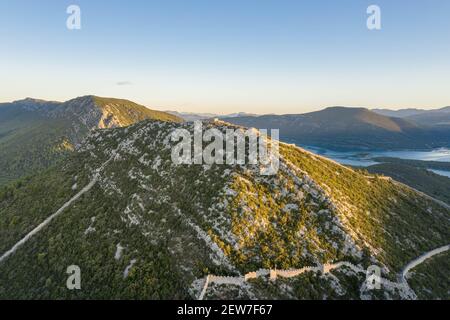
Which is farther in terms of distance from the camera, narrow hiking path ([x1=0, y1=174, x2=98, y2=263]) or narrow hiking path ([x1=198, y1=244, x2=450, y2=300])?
narrow hiking path ([x1=0, y1=174, x2=98, y2=263])

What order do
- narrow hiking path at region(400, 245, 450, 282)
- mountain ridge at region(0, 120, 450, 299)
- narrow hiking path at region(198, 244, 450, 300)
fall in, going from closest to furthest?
narrow hiking path at region(198, 244, 450, 300) → mountain ridge at region(0, 120, 450, 299) → narrow hiking path at region(400, 245, 450, 282)

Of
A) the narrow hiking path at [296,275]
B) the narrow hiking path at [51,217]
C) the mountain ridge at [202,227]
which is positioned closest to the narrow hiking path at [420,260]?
the narrow hiking path at [296,275]

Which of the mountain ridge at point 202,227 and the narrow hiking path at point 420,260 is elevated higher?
the mountain ridge at point 202,227

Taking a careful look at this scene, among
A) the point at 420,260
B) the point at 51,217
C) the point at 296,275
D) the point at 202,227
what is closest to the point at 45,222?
the point at 51,217

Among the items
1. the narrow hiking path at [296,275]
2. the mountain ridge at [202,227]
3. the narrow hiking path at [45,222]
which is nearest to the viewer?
the narrow hiking path at [296,275]

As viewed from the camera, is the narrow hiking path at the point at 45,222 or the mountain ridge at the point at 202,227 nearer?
the mountain ridge at the point at 202,227

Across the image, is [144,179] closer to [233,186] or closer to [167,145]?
[167,145]

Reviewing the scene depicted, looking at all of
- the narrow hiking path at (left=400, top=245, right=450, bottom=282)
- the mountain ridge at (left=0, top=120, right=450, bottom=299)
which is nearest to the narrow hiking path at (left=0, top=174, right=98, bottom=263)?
the mountain ridge at (left=0, top=120, right=450, bottom=299)

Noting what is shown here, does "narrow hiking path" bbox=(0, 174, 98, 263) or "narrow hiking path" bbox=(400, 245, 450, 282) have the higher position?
"narrow hiking path" bbox=(0, 174, 98, 263)

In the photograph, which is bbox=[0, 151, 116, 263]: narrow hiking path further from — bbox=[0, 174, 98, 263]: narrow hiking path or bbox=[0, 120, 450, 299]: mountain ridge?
bbox=[0, 120, 450, 299]: mountain ridge

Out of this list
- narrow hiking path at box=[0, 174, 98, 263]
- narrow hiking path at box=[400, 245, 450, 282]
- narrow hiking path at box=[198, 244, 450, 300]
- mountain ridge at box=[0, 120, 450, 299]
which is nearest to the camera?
narrow hiking path at box=[198, 244, 450, 300]

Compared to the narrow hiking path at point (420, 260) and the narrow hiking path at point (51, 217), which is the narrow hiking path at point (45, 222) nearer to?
the narrow hiking path at point (51, 217)
